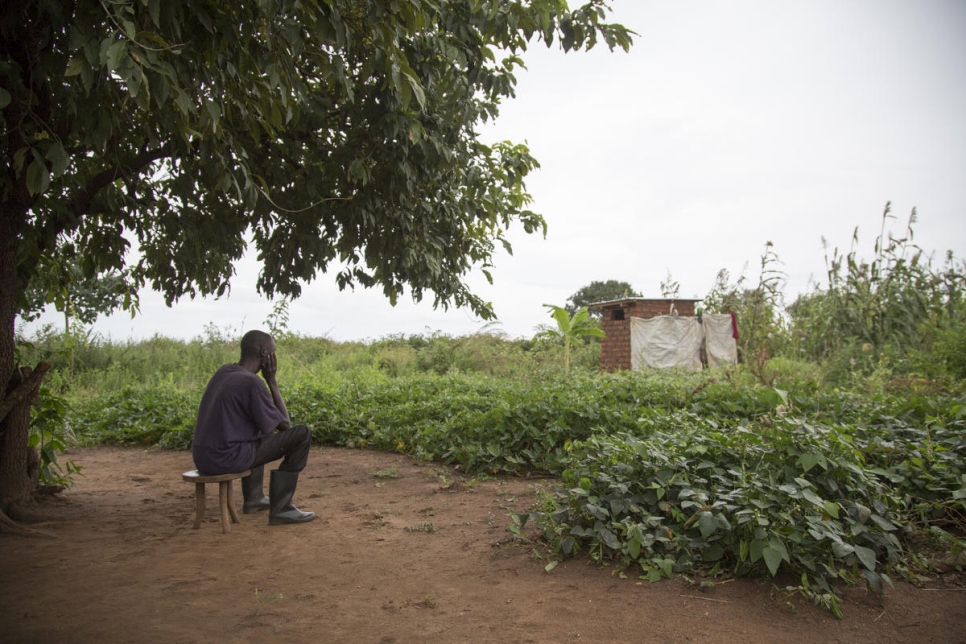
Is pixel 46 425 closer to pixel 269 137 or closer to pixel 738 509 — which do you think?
pixel 269 137

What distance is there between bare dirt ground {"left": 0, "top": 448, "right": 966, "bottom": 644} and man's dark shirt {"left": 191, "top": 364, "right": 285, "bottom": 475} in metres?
0.56

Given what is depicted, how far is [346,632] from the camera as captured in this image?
9.91ft

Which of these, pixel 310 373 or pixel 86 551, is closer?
pixel 86 551

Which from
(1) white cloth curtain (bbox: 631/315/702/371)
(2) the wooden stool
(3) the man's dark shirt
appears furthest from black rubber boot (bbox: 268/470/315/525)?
(1) white cloth curtain (bbox: 631/315/702/371)

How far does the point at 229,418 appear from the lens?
4.68m

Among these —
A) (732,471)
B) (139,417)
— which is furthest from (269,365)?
(139,417)

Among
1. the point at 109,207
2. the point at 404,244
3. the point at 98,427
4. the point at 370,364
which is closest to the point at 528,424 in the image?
the point at 404,244

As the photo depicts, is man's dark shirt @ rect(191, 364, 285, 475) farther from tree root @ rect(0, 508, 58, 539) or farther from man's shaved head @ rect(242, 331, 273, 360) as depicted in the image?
tree root @ rect(0, 508, 58, 539)

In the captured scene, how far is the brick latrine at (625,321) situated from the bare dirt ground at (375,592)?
11374 millimetres

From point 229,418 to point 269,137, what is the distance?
2.49 m

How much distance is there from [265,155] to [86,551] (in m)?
3.45

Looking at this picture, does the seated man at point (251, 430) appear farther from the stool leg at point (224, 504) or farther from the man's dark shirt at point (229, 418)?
the stool leg at point (224, 504)

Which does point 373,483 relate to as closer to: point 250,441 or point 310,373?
Answer: point 250,441

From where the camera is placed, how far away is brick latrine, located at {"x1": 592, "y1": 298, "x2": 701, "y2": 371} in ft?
53.1
